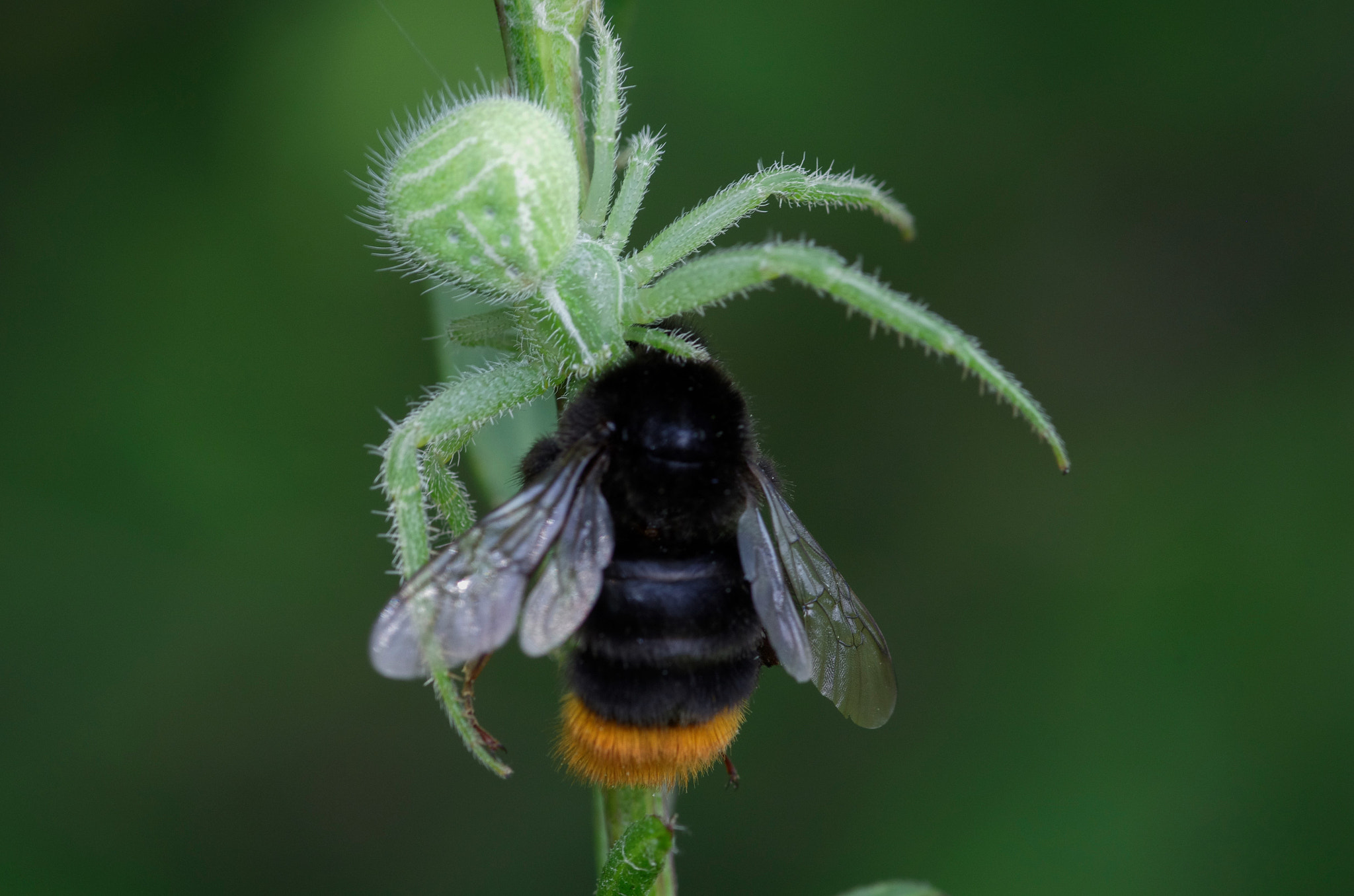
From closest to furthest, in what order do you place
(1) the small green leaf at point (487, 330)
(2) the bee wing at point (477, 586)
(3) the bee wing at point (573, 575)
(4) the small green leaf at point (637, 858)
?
(4) the small green leaf at point (637, 858)
(2) the bee wing at point (477, 586)
(3) the bee wing at point (573, 575)
(1) the small green leaf at point (487, 330)

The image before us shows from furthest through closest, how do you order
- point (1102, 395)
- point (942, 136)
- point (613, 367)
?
point (1102, 395) < point (942, 136) < point (613, 367)

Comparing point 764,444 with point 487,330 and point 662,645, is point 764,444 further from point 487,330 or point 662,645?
point 662,645

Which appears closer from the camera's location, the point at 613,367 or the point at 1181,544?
the point at 613,367

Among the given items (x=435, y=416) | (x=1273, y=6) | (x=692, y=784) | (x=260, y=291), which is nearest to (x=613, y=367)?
(x=435, y=416)

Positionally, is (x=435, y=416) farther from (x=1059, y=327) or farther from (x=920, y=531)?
(x=1059, y=327)

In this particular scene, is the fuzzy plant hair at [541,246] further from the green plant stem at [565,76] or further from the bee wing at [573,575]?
the bee wing at [573,575]

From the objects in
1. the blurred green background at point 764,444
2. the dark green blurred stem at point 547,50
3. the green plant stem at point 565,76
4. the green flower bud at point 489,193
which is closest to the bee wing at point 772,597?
the green plant stem at point 565,76

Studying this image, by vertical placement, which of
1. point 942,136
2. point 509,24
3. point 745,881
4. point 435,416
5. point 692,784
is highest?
point 942,136
